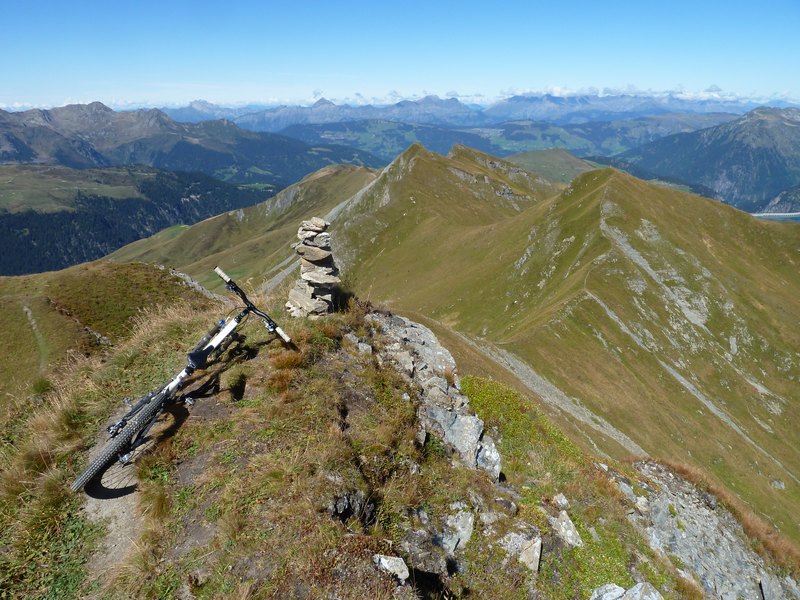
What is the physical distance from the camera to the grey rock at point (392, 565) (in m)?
8.19

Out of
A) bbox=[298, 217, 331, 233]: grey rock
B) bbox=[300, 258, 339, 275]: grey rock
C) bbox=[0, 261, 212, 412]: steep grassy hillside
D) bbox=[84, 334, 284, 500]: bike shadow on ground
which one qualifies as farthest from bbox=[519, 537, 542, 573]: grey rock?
bbox=[0, 261, 212, 412]: steep grassy hillside

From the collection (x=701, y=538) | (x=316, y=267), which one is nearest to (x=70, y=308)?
(x=316, y=267)

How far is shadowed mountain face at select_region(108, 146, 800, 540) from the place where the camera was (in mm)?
51312

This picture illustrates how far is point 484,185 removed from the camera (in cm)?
18100

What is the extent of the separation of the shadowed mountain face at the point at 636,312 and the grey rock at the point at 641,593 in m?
19.1

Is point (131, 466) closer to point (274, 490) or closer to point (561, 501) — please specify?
point (274, 490)

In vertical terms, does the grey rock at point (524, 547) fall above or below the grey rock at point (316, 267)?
below

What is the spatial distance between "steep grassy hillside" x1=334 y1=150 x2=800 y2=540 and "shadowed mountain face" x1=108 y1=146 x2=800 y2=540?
0.28 metres

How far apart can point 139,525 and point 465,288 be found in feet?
307

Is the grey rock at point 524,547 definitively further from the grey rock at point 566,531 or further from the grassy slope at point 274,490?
the grey rock at point 566,531

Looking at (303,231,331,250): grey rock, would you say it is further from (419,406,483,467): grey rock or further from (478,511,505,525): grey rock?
(478,511,505,525): grey rock

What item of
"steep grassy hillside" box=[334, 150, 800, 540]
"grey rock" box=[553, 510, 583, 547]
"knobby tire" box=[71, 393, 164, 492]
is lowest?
"steep grassy hillside" box=[334, 150, 800, 540]

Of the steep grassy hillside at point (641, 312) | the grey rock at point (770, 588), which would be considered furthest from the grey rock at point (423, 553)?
the grey rock at point (770, 588)

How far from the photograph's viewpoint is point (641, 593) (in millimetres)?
11578
